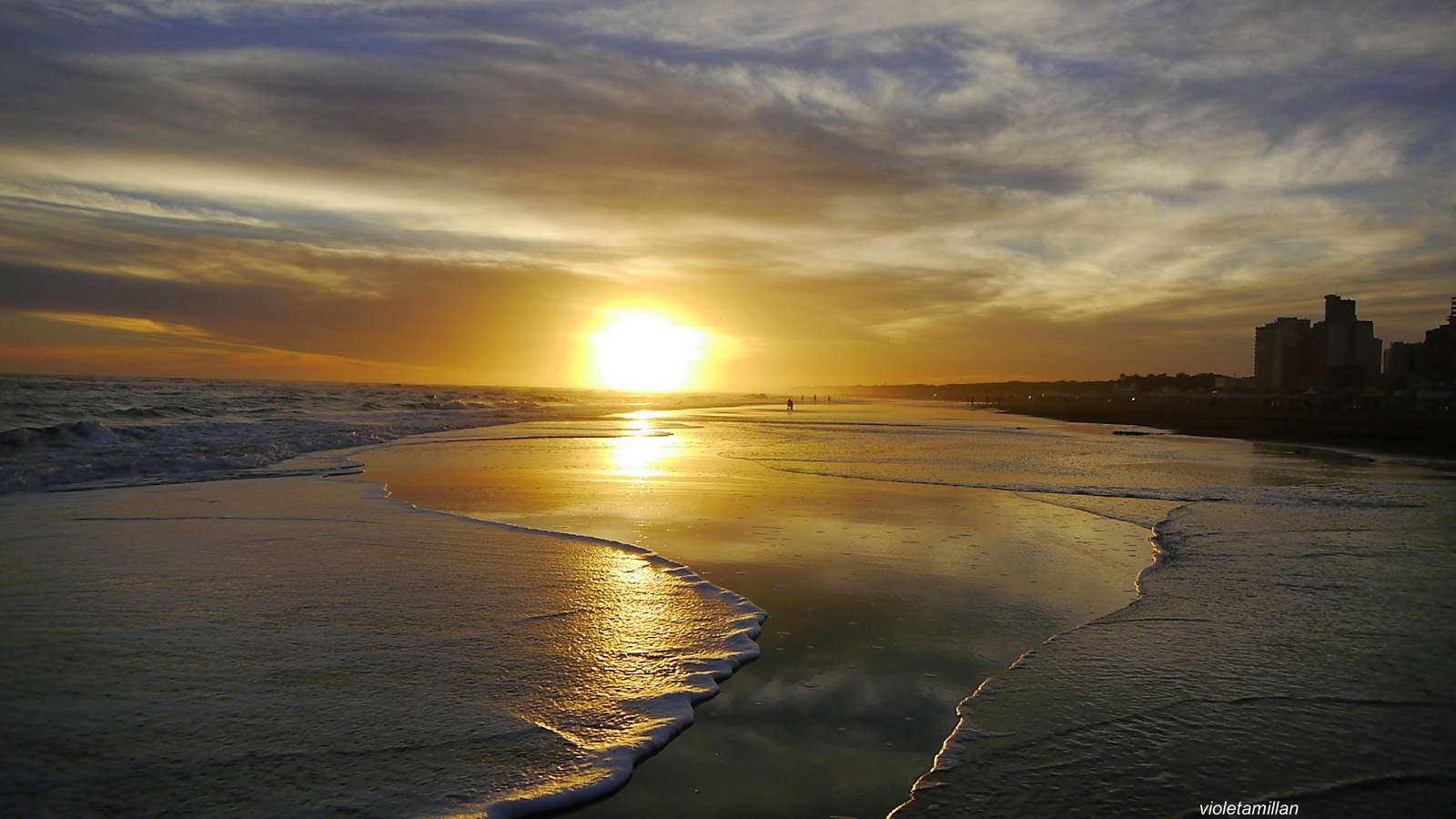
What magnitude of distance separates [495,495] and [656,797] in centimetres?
993

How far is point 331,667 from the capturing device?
4.68 m

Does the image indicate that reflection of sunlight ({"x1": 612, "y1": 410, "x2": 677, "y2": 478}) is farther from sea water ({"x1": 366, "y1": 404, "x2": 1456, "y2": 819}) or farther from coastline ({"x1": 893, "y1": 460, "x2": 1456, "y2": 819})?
coastline ({"x1": 893, "y1": 460, "x2": 1456, "y2": 819})

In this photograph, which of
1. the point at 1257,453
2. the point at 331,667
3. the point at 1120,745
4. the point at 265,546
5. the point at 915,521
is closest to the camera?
the point at 1120,745

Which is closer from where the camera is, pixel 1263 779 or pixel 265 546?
pixel 1263 779

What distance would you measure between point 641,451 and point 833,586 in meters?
15.5

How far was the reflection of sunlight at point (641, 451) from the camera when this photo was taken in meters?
16.9

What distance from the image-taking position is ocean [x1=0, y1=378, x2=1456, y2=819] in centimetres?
347

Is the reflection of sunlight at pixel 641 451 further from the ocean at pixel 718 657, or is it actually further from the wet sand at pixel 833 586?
the ocean at pixel 718 657

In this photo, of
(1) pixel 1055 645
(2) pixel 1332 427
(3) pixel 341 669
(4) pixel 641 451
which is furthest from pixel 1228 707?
(2) pixel 1332 427

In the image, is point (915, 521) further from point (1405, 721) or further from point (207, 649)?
point (207, 649)

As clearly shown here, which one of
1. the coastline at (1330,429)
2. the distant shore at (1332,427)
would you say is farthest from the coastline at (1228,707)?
the distant shore at (1332,427)

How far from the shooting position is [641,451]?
2194 cm

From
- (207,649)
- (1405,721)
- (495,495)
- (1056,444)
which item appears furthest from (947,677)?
(1056,444)

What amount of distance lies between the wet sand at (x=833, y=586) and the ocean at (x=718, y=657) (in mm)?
37
